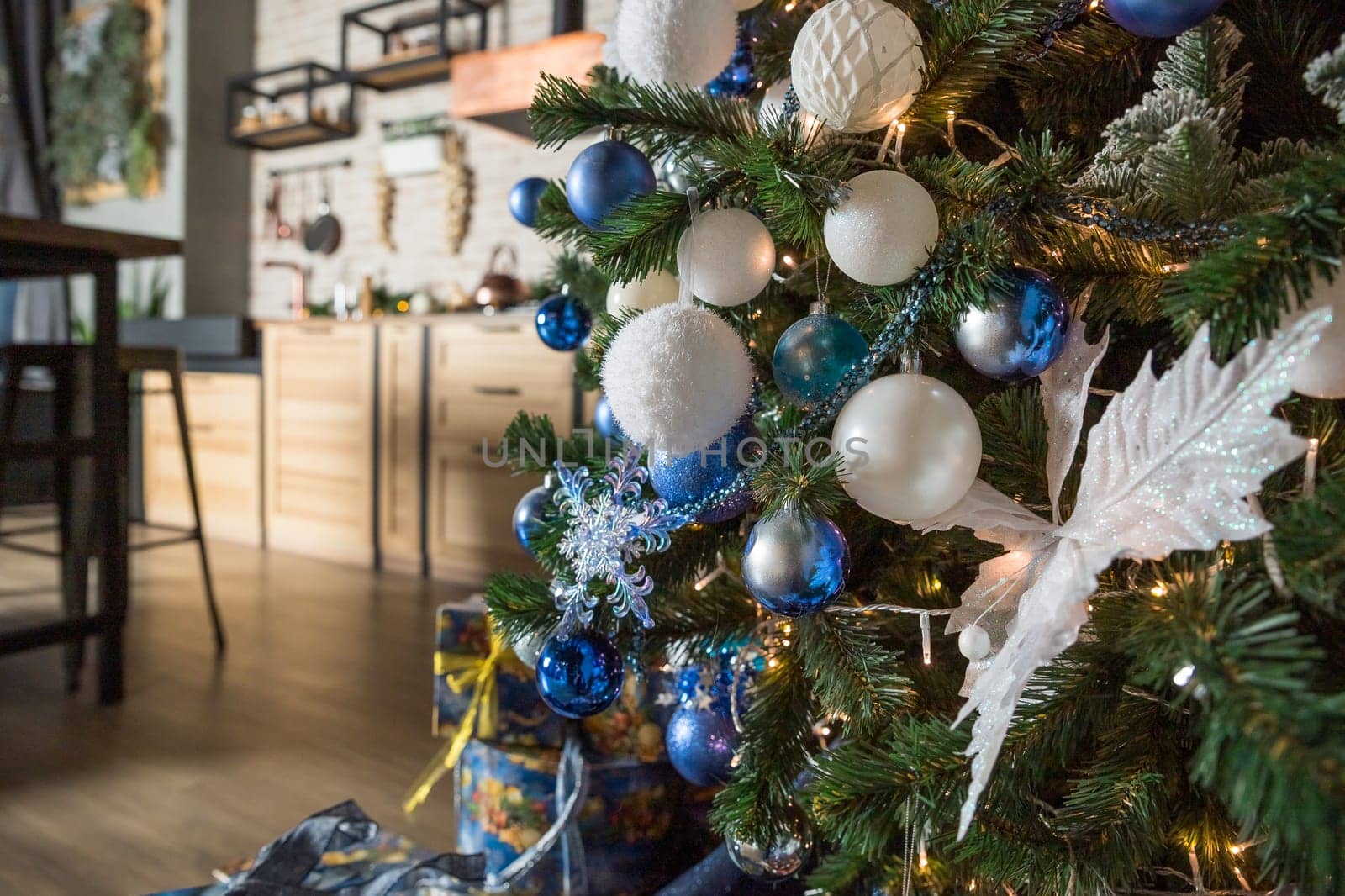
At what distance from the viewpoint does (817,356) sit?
1.55 ft

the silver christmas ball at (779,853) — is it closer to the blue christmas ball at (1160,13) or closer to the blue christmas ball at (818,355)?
the blue christmas ball at (818,355)

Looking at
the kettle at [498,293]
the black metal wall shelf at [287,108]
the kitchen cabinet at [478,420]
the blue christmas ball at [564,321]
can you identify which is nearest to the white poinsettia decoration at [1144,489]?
the blue christmas ball at [564,321]

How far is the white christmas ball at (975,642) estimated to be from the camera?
41 cm

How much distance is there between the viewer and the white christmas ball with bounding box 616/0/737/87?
531 mm

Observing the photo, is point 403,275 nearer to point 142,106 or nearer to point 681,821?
point 142,106

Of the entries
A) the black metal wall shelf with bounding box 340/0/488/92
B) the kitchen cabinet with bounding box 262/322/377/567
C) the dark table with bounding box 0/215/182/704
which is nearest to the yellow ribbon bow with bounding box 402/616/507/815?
the dark table with bounding box 0/215/182/704

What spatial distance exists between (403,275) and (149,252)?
2067mm

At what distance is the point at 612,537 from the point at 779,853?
25 centimetres

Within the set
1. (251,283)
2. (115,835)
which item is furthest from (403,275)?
(115,835)

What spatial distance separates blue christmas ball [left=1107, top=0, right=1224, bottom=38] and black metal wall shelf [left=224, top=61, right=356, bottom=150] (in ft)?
12.1

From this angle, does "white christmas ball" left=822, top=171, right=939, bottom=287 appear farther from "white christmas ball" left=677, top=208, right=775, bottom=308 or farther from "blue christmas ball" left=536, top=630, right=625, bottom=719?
"blue christmas ball" left=536, top=630, right=625, bottom=719

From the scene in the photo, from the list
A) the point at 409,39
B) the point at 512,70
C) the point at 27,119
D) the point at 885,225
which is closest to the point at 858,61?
the point at 885,225

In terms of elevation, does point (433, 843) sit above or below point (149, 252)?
below

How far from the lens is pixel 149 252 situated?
5.36ft
